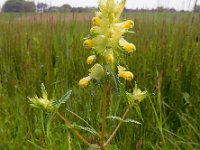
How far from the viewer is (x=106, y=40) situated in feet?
2.44

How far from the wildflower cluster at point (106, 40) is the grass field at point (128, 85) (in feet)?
2.41

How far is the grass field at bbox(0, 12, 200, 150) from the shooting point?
1729 millimetres

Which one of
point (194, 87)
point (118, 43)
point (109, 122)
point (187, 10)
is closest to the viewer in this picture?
point (118, 43)

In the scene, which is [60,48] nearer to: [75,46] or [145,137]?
[75,46]

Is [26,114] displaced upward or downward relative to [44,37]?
downward

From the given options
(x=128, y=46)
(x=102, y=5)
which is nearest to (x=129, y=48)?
(x=128, y=46)

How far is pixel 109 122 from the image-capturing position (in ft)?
5.97

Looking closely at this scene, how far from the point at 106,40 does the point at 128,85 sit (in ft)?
4.35

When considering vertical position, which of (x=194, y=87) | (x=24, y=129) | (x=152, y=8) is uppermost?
(x=152, y=8)

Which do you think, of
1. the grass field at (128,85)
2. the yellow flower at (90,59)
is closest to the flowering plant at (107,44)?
the yellow flower at (90,59)

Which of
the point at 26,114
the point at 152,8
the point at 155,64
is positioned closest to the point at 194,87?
the point at 155,64

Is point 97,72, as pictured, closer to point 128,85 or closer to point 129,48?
point 129,48

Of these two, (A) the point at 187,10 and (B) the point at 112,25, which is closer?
(B) the point at 112,25

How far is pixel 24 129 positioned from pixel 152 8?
6.61ft
